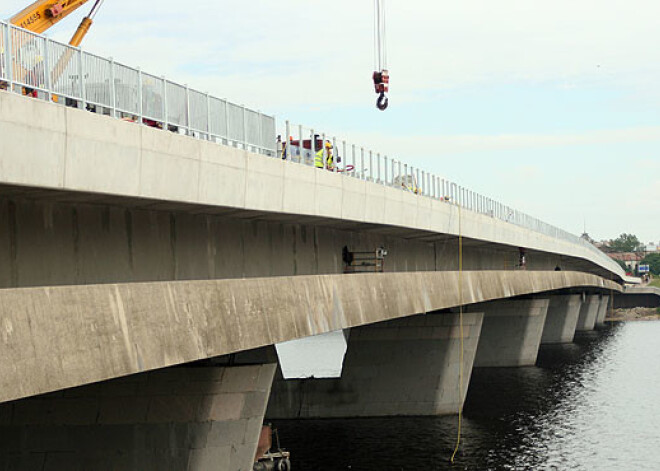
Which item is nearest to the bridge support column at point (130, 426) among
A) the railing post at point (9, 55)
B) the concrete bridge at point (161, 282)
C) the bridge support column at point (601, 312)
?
the concrete bridge at point (161, 282)

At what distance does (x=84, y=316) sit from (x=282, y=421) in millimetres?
30100

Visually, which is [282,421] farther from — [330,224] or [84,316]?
[84,316]

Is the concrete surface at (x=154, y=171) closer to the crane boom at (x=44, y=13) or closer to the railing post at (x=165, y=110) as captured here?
the railing post at (x=165, y=110)

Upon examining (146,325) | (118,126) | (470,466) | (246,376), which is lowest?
(470,466)

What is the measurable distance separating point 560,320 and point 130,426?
79.0 metres

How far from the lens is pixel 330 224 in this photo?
28062 mm

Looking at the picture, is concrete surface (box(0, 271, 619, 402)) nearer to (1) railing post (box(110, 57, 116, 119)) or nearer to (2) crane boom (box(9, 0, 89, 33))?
(1) railing post (box(110, 57, 116, 119))

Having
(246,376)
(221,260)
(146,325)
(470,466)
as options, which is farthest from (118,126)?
(470,466)

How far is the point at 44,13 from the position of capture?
1303 inches

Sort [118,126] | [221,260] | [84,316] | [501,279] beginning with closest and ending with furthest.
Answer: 1. [84,316]
2. [118,126]
3. [221,260]
4. [501,279]

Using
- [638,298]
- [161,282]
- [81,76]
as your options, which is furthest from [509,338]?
[638,298]

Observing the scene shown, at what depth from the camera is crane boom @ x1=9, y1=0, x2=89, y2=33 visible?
3266 cm

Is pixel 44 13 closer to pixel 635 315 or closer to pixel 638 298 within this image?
pixel 635 315

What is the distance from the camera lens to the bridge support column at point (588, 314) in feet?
392
